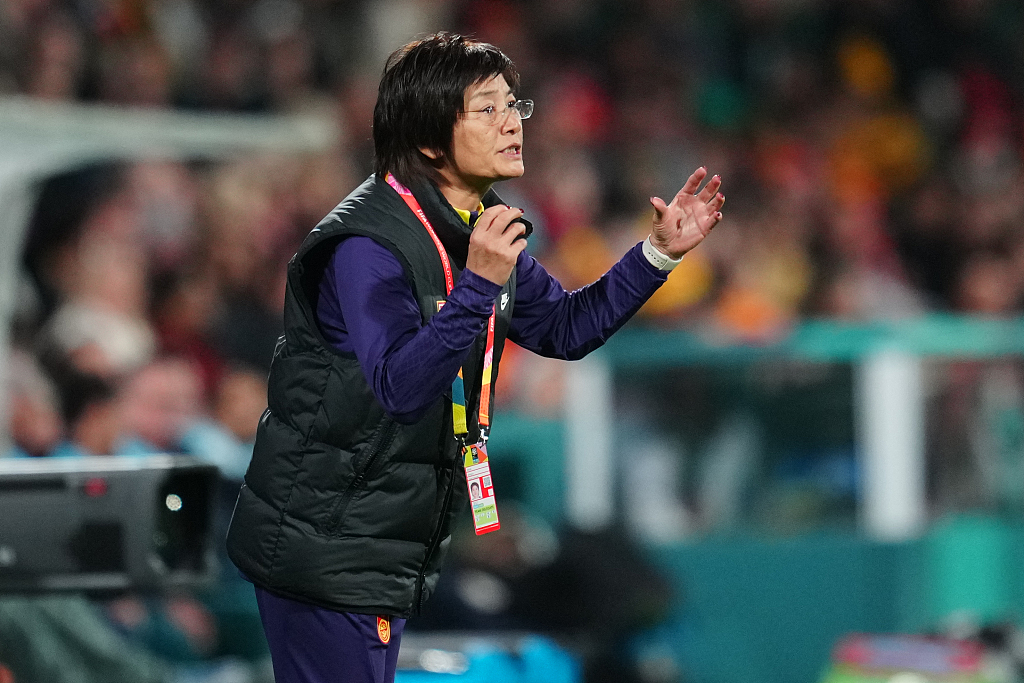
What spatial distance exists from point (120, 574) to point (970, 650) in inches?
118

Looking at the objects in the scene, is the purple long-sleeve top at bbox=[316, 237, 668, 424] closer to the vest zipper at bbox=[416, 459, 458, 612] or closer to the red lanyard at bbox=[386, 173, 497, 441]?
the red lanyard at bbox=[386, 173, 497, 441]

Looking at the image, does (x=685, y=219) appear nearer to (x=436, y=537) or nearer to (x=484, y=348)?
(x=484, y=348)

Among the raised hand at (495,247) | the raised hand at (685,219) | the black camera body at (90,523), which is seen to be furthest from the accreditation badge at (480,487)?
the black camera body at (90,523)

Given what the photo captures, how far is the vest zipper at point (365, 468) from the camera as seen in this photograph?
96.7 inches

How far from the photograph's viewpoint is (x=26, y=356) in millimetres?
4887

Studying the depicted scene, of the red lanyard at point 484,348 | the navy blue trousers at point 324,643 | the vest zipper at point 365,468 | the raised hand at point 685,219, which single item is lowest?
the navy blue trousers at point 324,643

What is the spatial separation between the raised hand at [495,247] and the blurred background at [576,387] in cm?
154

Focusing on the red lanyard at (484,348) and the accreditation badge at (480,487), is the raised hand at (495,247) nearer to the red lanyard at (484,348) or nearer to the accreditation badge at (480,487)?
the red lanyard at (484,348)

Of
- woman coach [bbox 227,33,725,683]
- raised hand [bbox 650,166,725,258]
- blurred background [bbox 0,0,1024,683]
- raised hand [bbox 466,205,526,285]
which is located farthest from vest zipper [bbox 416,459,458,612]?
blurred background [bbox 0,0,1024,683]

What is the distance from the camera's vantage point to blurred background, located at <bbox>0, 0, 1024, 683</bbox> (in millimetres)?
4945

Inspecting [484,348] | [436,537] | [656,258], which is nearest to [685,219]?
[656,258]

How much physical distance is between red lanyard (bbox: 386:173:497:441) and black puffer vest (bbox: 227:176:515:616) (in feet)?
0.04

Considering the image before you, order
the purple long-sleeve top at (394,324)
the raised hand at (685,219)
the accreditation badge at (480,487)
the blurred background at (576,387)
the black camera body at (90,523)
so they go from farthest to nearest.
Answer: the blurred background at (576,387), the black camera body at (90,523), the raised hand at (685,219), the accreditation badge at (480,487), the purple long-sleeve top at (394,324)

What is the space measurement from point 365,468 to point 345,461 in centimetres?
3
